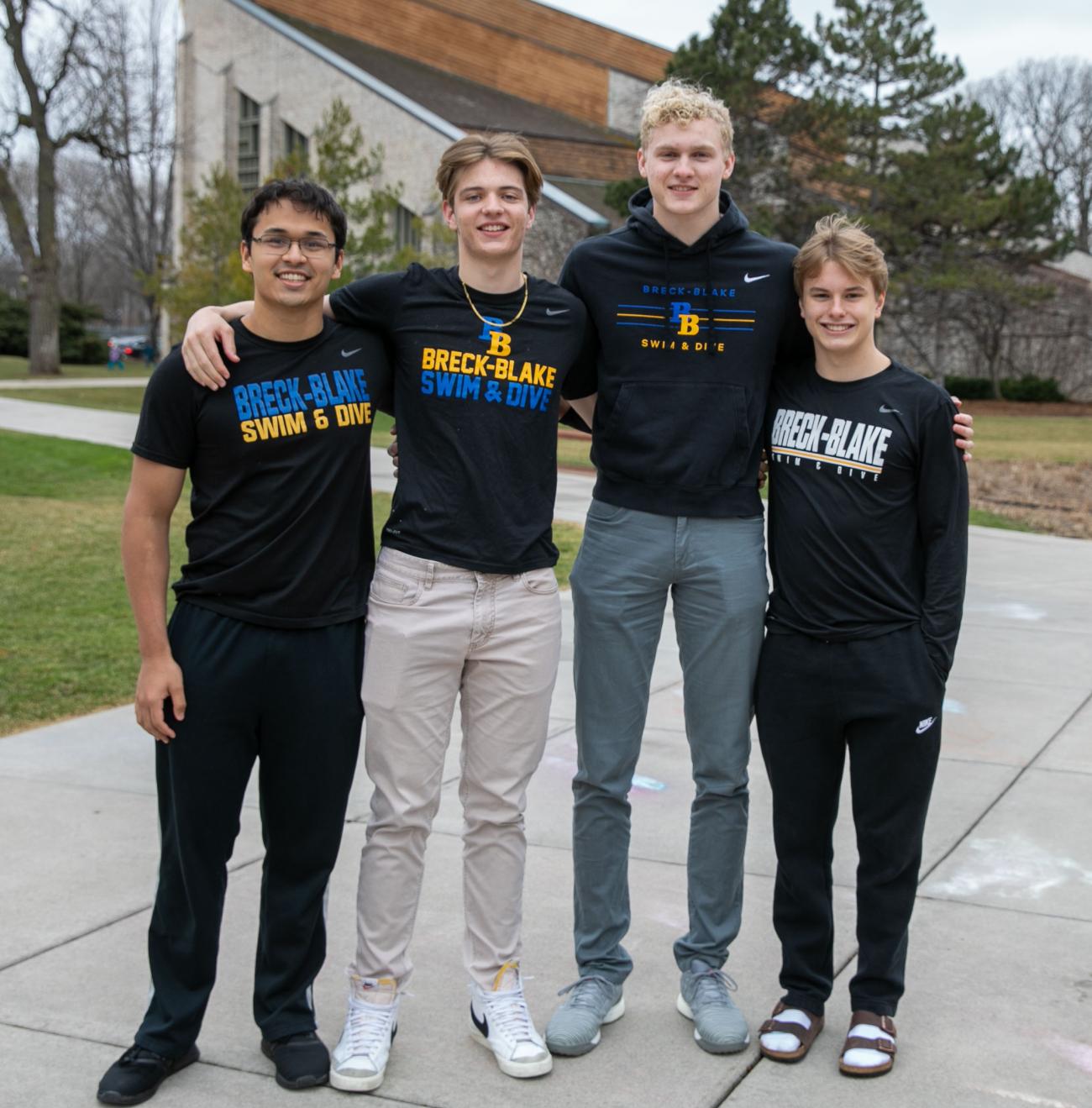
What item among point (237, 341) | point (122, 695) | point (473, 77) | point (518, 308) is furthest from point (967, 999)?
point (473, 77)

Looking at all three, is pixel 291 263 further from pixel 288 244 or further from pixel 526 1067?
pixel 526 1067

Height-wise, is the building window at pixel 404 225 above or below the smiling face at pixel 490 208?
above

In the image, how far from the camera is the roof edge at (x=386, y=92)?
31594 millimetres

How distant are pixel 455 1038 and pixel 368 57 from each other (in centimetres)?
4389

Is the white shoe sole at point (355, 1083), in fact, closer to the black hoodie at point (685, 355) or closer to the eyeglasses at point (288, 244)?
the black hoodie at point (685, 355)

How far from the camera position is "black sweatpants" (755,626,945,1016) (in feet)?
10.3

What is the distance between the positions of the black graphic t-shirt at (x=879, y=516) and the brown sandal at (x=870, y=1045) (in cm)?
85

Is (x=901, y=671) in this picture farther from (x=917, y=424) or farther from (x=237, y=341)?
(x=237, y=341)

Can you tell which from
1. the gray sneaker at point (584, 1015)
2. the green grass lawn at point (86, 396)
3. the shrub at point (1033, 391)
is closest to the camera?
the gray sneaker at point (584, 1015)

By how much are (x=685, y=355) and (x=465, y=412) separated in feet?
1.99

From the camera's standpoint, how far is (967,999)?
348cm

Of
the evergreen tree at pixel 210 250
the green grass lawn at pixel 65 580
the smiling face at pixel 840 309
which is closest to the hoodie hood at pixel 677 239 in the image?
the smiling face at pixel 840 309

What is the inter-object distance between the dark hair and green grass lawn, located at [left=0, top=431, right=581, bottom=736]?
12.3 feet

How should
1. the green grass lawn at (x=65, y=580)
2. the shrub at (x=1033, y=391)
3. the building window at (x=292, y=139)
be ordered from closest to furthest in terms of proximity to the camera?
the green grass lawn at (x=65, y=580) < the building window at (x=292, y=139) < the shrub at (x=1033, y=391)
